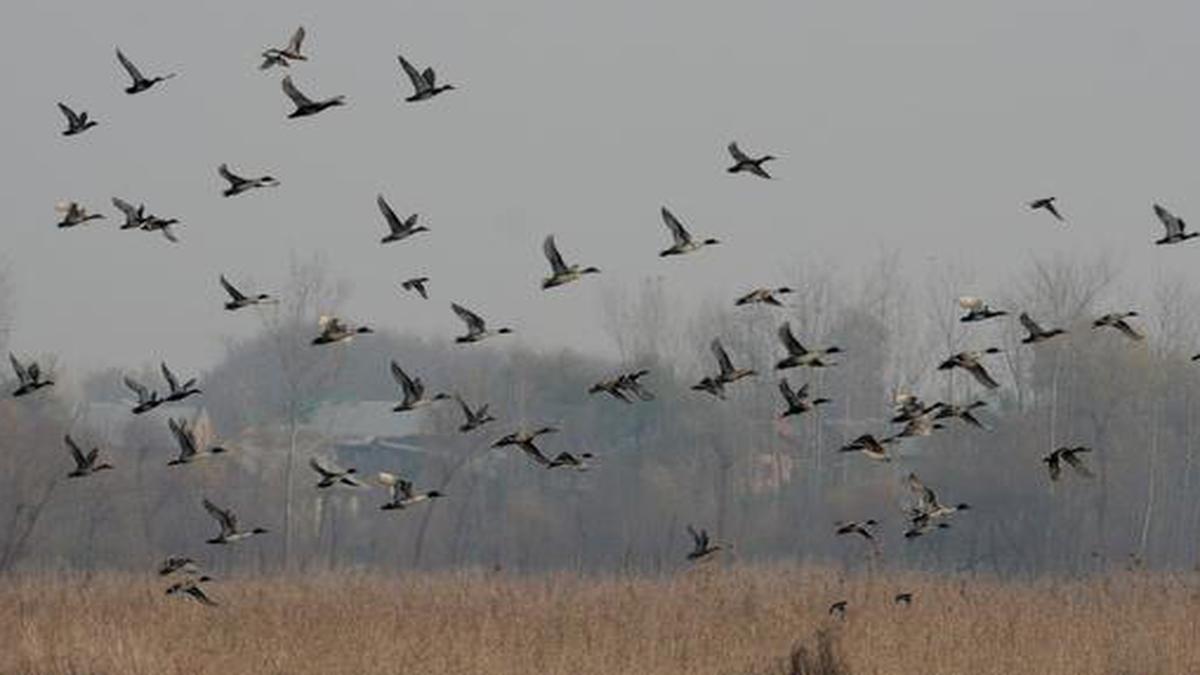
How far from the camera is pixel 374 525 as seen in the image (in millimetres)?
73375

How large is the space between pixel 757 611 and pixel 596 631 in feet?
7.61

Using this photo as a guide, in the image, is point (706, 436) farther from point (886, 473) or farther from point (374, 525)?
point (374, 525)

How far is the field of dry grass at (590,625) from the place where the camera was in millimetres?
21500

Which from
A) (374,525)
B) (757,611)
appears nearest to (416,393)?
(757,611)

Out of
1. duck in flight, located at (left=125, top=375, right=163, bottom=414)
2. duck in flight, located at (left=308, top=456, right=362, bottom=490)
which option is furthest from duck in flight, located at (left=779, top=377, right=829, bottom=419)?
duck in flight, located at (left=125, top=375, right=163, bottom=414)

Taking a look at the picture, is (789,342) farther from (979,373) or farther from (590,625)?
(590,625)

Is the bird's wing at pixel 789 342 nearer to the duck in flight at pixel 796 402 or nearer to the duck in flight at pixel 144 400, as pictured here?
the duck in flight at pixel 796 402

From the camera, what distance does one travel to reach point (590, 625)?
82.5ft

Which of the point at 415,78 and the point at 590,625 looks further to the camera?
the point at 590,625

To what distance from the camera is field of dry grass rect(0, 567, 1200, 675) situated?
2150cm

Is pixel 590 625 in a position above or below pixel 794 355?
below

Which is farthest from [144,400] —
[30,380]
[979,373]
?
[979,373]


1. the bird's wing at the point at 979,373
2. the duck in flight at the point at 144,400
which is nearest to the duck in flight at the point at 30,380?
the duck in flight at the point at 144,400

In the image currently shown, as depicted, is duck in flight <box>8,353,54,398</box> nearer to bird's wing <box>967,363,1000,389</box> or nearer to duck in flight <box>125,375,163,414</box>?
duck in flight <box>125,375,163,414</box>
